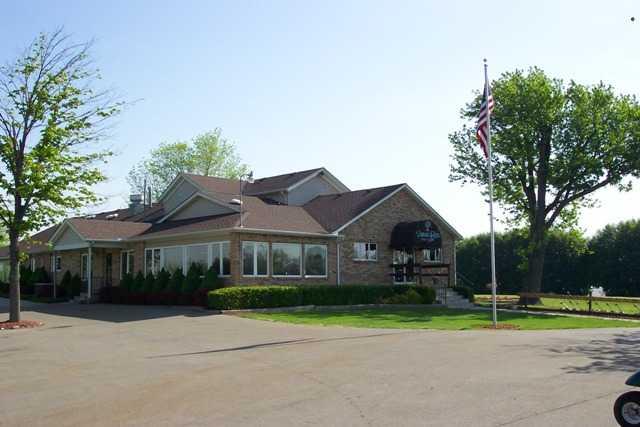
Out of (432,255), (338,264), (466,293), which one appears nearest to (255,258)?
(338,264)

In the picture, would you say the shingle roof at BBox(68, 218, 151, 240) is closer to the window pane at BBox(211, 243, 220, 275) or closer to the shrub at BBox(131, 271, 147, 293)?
the shrub at BBox(131, 271, 147, 293)

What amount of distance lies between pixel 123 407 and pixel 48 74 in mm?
17501

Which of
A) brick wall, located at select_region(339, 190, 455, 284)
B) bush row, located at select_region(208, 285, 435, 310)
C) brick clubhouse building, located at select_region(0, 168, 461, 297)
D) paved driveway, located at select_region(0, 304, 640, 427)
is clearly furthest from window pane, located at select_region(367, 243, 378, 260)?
paved driveway, located at select_region(0, 304, 640, 427)

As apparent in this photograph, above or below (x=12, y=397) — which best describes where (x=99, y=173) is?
above

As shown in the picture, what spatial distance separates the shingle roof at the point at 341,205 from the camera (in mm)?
32844

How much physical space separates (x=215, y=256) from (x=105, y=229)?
8657 mm

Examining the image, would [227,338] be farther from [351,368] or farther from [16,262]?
[16,262]

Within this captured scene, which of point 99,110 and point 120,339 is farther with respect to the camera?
point 99,110

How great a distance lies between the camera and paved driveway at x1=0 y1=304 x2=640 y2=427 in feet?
28.0

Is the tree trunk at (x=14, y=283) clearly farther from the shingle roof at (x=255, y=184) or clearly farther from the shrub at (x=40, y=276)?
the shrub at (x=40, y=276)

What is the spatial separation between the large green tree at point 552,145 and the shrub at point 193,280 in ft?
→ 58.6

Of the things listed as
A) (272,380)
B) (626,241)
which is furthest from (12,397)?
(626,241)

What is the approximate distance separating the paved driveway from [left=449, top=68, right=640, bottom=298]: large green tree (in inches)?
726

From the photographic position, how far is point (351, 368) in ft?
39.5
